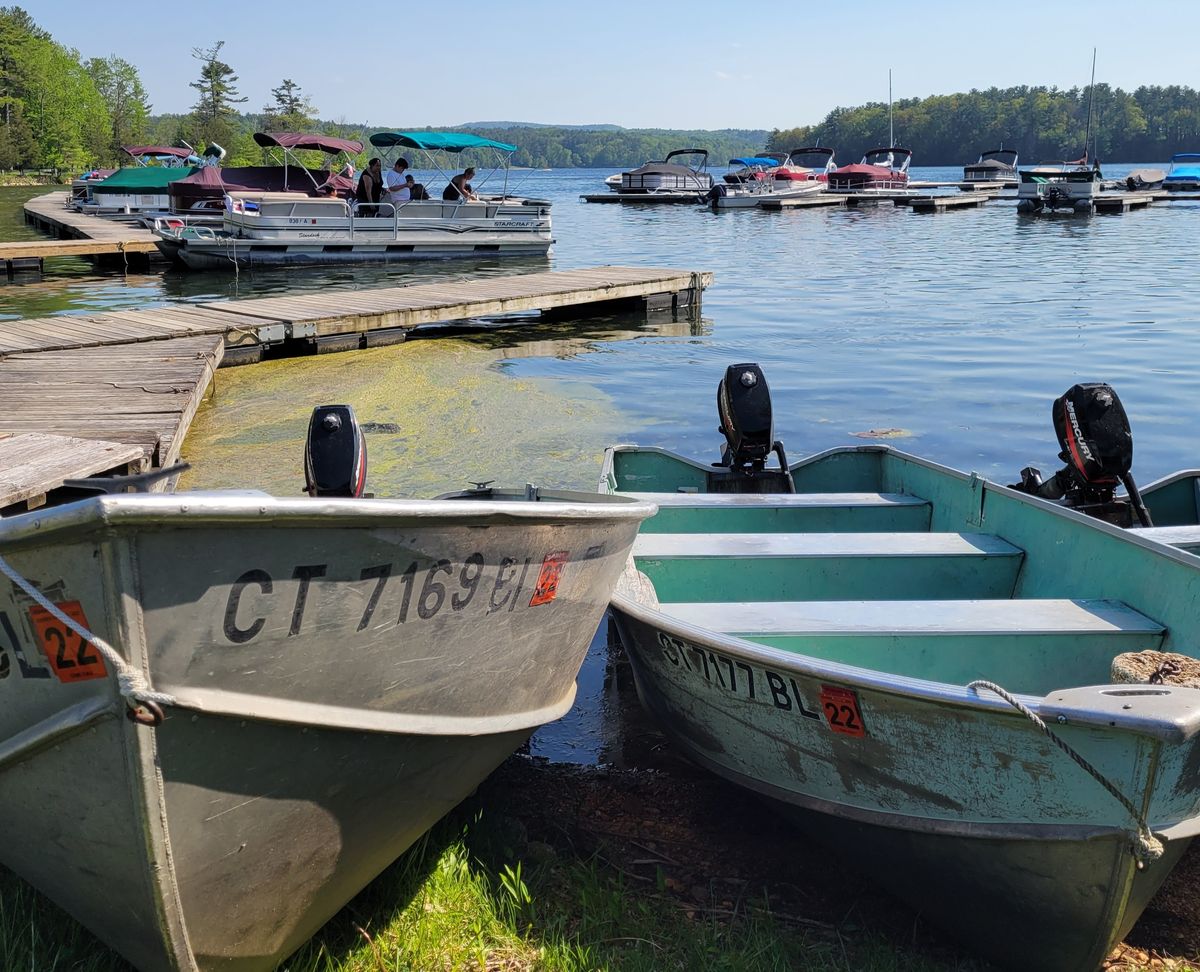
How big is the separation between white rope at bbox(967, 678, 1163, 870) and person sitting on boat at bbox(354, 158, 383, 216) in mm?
24357

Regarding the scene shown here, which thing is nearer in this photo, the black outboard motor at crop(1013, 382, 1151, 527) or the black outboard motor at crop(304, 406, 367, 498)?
the black outboard motor at crop(304, 406, 367, 498)

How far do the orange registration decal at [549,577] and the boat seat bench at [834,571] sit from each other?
5.35 feet

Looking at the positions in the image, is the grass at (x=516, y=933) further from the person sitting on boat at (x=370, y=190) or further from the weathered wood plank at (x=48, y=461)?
the person sitting on boat at (x=370, y=190)

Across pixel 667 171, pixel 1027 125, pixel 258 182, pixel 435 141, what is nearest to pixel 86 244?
pixel 435 141

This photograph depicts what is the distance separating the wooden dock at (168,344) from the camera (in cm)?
696

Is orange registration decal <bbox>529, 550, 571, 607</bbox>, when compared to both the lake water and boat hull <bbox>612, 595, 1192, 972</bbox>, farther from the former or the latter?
the lake water

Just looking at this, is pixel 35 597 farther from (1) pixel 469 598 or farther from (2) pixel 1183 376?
(2) pixel 1183 376

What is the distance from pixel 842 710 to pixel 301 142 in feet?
90.2

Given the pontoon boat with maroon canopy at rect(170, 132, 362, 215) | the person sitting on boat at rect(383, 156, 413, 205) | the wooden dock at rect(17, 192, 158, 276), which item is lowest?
the wooden dock at rect(17, 192, 158, 276)

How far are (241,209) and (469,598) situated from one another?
25743 mm

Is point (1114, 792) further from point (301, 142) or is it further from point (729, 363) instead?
point (301, 142)

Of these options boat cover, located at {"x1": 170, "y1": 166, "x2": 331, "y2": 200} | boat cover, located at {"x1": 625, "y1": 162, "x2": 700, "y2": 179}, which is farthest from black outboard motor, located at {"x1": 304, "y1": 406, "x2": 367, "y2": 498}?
boat cover, located at {"x1": 625, "y1": 162, "x2": 700, "y2": 179}

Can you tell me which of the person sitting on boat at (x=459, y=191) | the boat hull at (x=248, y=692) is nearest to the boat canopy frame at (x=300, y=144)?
the person sitting on boat at (x=459, y=191)

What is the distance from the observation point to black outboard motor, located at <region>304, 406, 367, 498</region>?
181 inches
